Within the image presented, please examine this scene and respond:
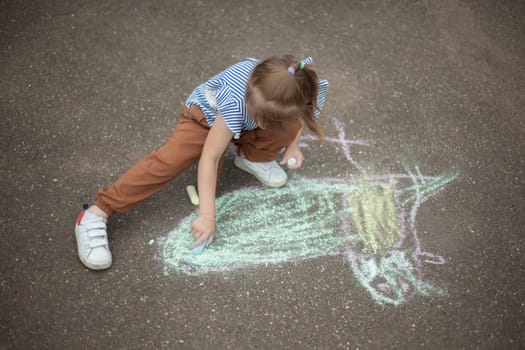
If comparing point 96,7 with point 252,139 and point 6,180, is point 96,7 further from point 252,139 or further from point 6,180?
point 252,139

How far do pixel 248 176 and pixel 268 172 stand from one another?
0.15 m

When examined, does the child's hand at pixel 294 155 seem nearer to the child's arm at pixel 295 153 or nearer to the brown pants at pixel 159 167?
the child's arm at pixel 295 153

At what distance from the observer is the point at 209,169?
2012 mm

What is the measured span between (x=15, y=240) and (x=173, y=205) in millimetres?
764

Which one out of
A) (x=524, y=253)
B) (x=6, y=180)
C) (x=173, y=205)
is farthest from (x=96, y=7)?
(x=524, y=253)

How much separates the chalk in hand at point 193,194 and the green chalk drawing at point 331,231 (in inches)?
3.0

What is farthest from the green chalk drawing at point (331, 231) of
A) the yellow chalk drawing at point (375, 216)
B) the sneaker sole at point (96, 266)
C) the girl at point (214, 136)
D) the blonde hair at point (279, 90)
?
the blonde hair at point (279, 90)

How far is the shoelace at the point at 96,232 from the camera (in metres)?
2.12

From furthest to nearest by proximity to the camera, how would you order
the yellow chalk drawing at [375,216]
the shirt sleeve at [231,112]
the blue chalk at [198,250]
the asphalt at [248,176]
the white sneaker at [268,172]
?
1. the white sneaker at [268,172]
2. the yellow chalk drawing at [375,216]
3. the blue chalk at [198,250]
4. the asphalt at [248,176]
5. the shirt sleeve at [231,112]

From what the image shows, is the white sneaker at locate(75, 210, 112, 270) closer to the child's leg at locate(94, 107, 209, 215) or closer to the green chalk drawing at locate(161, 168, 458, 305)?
the child's leg at locate(94, 107, 209, 215)

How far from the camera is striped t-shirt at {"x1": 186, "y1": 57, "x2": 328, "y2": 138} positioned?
1.96 metres

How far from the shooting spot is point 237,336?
2035mm

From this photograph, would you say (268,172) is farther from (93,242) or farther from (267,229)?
(93,242)

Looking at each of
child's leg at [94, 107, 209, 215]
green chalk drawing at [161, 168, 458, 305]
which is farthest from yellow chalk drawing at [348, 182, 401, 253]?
child's leg at [94, 107, 209, 215]
